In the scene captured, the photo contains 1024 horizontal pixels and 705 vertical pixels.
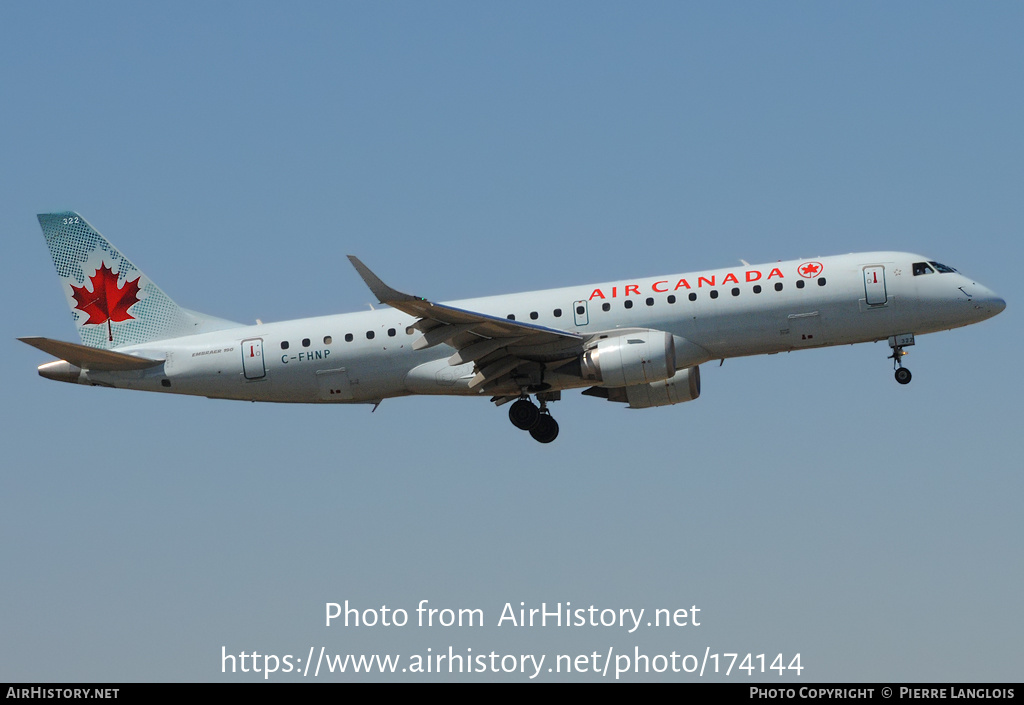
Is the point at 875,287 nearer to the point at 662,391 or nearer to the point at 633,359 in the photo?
the point at 662,391

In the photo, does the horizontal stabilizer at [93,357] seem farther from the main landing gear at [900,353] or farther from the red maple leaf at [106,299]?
the main landing gear at [900,353]

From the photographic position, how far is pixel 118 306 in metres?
47.0

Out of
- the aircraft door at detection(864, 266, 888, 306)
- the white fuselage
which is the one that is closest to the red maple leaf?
the white fuselage

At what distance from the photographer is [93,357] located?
143ft

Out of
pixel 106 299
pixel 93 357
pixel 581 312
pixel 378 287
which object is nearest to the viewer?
pixel 378 287

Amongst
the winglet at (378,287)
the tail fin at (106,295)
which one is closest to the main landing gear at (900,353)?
the winglet at (378,287)

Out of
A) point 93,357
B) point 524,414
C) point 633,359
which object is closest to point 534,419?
point 524,414

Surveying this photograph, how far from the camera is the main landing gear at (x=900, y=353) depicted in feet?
136

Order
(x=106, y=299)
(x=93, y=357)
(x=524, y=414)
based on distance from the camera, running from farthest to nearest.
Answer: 1. (x=106, y=299)
2. (x=93, y=357)
3. (x=524, y=414)

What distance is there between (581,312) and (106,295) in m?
16.6

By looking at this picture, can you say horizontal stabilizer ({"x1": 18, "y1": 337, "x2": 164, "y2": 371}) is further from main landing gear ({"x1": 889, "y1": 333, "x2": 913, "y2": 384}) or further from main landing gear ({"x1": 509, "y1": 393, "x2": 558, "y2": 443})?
main landing gear ({"x1": 889, "y1": 333, "x2": 913, "y2": 384})

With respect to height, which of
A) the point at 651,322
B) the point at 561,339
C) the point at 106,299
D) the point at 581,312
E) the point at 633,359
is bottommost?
the point at 633,359

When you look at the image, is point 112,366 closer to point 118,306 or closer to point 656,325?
point 118,306

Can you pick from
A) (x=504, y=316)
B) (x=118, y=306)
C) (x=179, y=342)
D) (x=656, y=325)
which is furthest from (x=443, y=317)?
(x=118, y=306)
